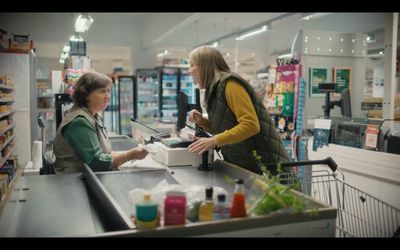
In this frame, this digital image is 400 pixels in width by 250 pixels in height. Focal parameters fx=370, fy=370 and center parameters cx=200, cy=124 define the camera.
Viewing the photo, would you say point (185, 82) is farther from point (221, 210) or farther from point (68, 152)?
point (221, 210)

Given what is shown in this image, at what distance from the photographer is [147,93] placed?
11.8m

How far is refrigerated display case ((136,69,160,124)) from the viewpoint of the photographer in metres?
11.6

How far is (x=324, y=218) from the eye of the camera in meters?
1.52

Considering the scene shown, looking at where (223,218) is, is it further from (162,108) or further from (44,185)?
(162,108)

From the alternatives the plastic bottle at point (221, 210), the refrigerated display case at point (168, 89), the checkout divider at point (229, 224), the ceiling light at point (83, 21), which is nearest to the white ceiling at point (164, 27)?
the refrigerated display case at point (168, 89)

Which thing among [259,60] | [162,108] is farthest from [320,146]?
[259,60]

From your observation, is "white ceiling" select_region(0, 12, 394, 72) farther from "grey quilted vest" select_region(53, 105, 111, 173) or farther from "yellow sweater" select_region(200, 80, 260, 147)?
"yellow sweater" select_region(200, 80, 260, 147)

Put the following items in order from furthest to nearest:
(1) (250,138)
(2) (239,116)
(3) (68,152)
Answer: (3) (68,152) → (1) (250,138) → (2) (239,116)

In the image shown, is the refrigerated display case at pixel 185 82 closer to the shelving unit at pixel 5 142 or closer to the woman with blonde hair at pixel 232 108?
the shelving unit at pixel 5 142

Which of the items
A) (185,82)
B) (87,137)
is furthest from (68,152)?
(185,82)

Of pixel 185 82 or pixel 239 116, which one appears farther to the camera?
pixel 185 82

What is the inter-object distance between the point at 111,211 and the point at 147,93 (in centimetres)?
1037

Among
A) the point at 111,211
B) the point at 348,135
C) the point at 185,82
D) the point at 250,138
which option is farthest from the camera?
the point at 185,82

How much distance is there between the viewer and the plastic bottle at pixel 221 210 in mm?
1532
